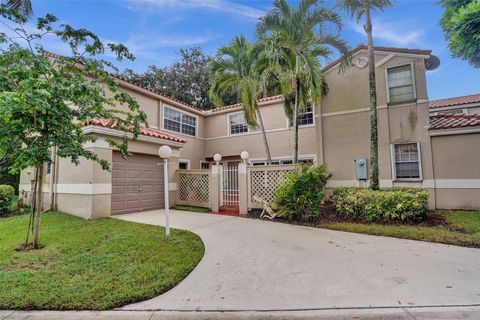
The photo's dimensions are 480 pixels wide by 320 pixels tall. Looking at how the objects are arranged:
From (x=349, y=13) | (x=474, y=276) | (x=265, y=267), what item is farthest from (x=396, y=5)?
(x=265, y=267)

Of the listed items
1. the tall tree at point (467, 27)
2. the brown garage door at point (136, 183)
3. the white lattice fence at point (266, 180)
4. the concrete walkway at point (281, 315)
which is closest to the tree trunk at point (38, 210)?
the concrete walkway at point (281, 315)

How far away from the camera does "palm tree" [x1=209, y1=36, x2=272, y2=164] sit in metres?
10.9

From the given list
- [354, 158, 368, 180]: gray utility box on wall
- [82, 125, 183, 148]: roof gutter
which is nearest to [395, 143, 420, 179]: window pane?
[354, 158, 368, 180]: gray utility box on wall

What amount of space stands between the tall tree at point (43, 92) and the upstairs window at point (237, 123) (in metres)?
9.92

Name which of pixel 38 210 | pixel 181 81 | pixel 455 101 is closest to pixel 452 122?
pixel 455 101

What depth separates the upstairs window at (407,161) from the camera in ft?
33.5

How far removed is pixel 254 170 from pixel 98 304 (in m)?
7.53

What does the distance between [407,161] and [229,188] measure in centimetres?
797

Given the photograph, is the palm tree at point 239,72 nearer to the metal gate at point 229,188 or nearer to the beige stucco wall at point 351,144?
the metal gate at point 229,188

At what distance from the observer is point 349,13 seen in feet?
31.9

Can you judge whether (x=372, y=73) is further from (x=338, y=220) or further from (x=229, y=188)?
(x=229, y=188)

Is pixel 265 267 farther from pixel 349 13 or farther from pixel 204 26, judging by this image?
pixel 204 26

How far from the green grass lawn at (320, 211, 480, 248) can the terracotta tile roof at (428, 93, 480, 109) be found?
415 inches

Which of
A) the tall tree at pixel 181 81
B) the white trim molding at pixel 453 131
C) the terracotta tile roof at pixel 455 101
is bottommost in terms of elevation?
the white trim molding at pixel 453 131
